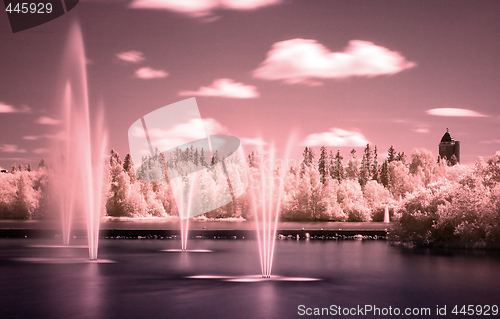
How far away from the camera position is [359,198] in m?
125

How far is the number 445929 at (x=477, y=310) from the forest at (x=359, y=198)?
37.5m

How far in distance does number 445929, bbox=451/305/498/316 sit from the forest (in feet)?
123

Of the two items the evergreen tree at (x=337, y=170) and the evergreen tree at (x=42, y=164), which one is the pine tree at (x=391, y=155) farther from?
the evergreen tree at (x=42, y=164)

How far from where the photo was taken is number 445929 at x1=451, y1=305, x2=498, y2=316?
2720 cm

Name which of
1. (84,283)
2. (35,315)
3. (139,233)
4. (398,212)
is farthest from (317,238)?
(35,315)

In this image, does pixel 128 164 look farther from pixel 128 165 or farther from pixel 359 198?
pixel 359 198

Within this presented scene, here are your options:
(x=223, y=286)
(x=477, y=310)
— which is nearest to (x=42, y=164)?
(x=223, y=286)

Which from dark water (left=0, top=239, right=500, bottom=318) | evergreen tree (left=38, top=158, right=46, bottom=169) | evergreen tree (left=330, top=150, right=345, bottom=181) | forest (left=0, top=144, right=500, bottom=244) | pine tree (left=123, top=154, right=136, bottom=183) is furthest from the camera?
evergreen tree (left=330, top=150, right=345, bottom=181)

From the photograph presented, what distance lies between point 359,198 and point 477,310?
97790 mm

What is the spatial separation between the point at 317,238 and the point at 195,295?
65.2m

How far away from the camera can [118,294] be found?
3025 centimetres

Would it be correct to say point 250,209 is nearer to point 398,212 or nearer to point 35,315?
point 398,212

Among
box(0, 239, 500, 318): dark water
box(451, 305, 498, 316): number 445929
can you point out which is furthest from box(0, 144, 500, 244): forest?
box(451, 305, 498, 316): number 445929

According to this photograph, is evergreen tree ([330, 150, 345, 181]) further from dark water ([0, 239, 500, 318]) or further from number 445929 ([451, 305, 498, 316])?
number 445929 ([451, 305, 498, 316])
